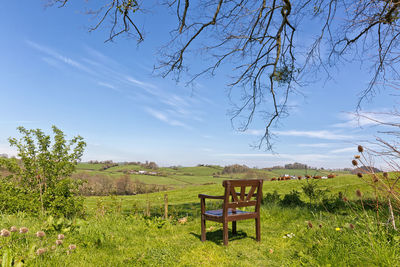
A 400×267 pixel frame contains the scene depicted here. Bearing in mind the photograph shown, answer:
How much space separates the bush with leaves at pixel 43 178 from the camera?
8.00 metres

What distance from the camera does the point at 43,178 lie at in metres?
8.38

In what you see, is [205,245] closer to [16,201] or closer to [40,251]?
[40,251]

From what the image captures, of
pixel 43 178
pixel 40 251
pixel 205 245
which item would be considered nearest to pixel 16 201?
pixel 43 178

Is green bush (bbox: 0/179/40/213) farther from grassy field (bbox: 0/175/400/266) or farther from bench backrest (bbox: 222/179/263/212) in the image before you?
bench backrest (bbox: 222/179/263/212)

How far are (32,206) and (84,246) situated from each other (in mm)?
4205

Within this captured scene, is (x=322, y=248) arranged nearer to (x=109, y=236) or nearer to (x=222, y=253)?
(x=222, y=253)

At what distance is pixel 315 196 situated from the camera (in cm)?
884

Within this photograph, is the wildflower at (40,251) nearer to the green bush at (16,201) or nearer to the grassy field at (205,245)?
the grassy field at (205,245)

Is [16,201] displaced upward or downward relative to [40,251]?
upward

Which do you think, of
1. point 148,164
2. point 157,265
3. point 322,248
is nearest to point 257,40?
point 322,248

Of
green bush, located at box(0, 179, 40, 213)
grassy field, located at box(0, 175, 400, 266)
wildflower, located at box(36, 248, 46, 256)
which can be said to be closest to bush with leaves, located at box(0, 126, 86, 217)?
green bush, located at box(0, 179, 40, 213)

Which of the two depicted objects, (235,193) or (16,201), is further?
(16,201)

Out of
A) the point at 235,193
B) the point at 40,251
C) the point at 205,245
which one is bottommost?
the point at 205,245

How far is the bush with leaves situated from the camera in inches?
315
